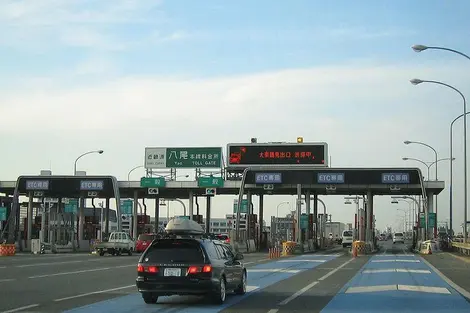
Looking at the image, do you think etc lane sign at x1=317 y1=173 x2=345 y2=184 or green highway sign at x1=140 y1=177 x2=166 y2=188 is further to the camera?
green highway sign at x1=140 y1=177 x2=166 y2=188

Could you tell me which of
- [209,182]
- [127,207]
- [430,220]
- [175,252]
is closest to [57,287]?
[175,252]

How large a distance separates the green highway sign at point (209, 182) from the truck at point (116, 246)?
1108cm

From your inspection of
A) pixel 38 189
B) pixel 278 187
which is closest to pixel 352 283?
pixel 278 187

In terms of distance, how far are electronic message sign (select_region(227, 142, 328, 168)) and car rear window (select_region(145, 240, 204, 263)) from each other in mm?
44960

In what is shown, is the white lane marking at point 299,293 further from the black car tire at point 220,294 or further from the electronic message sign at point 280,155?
the electronic message sign at point 280,155

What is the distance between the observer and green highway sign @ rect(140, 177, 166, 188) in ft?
195

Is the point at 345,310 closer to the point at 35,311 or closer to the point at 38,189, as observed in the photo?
the point at 35,311

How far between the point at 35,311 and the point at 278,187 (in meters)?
46.0

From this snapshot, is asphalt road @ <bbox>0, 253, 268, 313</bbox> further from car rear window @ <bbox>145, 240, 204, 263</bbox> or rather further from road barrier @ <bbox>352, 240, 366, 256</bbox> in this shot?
road barrier @ <bbox>352, 240, 366, 256</bbox>

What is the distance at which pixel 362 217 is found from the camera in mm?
66375

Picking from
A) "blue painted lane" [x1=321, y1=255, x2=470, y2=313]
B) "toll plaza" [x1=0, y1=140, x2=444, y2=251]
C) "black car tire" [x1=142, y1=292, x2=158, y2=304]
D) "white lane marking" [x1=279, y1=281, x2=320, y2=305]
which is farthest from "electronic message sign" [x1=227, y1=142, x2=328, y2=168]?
"black car tire" [x1=142, y1=292, x2=158, y2=304]

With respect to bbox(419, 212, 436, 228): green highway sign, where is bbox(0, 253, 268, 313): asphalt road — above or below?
below

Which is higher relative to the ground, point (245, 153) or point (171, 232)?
point (245, 153)

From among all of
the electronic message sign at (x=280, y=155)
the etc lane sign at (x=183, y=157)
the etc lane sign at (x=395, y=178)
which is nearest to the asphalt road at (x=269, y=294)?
the etc lane sign at (x=395, y=178)
